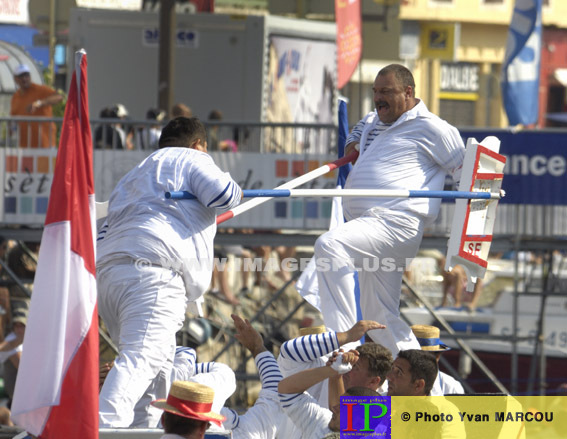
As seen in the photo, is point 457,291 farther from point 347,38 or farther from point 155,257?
point 155,257

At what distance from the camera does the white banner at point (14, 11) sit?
68.6ft

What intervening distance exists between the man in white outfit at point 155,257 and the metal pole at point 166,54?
7.49m

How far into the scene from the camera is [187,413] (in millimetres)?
5043

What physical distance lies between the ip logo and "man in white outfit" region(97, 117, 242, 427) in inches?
49.0

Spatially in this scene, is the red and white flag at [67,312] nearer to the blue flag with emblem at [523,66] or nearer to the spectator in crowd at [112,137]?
the spectator in crowd at [112,137]

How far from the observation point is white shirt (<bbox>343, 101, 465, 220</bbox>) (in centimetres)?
736

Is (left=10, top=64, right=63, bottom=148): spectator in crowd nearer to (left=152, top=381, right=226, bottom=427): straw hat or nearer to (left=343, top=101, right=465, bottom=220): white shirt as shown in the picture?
(left=343, top=101, right=465, bottom=220): white shirt

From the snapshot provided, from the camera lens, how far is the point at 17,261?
12.5 metres

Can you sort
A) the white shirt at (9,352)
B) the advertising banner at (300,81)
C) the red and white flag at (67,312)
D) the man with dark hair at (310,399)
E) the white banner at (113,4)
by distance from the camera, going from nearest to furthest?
1. the red and white flag at (67,312)
2. the man with dark hair at (310,399)
3. the white shirt at (9,352)
4. the advertising banner at (300,81)
5. the white banner at (113,4)

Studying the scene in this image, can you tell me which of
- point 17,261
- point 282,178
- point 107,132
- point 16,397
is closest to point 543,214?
point 282,178

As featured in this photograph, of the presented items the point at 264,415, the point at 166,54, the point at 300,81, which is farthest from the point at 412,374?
the point at 300,81

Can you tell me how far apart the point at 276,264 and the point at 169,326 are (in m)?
7.93

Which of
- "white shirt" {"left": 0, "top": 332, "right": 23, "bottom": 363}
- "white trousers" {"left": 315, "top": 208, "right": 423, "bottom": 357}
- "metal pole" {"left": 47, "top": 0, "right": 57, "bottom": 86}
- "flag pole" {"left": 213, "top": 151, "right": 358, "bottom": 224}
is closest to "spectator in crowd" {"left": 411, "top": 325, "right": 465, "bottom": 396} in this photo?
"white trousers" {"left": 315, "top": 208, "right": 423, "bottom": 357}

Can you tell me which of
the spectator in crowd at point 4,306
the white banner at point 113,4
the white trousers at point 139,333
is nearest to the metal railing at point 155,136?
the spectator in crowd at point 4,306
